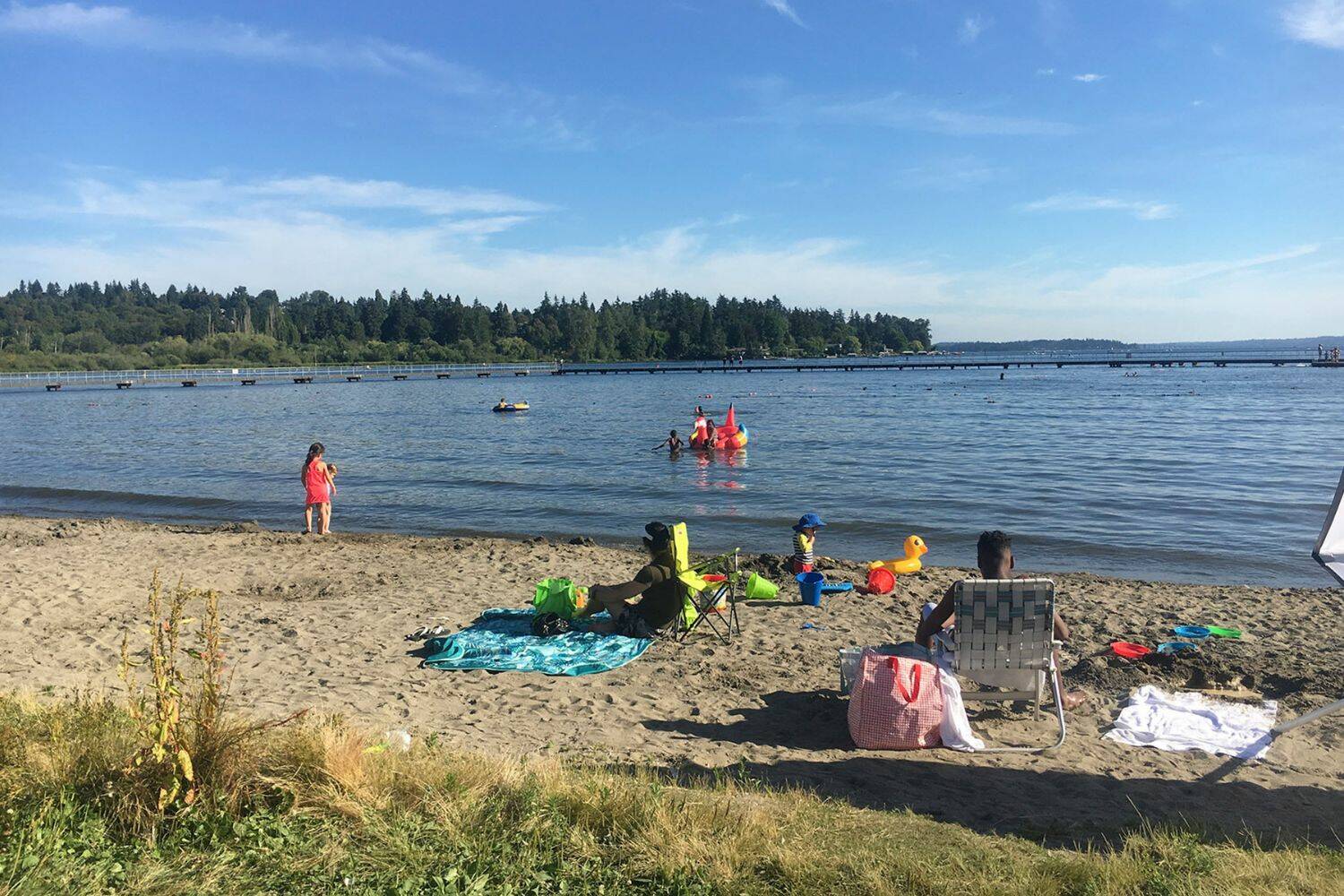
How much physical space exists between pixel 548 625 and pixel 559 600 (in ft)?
0.82

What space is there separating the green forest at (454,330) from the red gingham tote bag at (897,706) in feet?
436

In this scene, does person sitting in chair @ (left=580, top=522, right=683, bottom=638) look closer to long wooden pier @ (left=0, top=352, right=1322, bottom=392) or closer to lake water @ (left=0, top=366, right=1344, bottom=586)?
lake water @ (left=0, top=366, right=1344, bottom=586)

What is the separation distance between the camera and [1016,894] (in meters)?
3.34

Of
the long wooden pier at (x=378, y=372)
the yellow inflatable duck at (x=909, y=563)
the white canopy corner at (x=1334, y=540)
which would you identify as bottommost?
the yellow inflatable duck at (x=909, y=563)

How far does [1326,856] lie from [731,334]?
165m

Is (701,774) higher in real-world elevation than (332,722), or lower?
lower

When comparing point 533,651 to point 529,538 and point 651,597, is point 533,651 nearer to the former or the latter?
point 651,597

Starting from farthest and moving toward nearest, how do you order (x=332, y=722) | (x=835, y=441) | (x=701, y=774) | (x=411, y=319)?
(x=411, y=319) < (x=835, y=441) < (x=701, y=774) < (x=332, y=722)

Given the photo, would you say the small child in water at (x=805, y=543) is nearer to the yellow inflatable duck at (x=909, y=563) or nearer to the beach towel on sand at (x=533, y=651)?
the yellow inflatable duck at (x=909, y=563)

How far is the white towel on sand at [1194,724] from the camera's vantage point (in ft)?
18.9

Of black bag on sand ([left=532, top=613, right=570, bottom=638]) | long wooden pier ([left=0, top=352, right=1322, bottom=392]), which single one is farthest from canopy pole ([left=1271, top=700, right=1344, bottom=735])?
long wooden pier ([left=0, top=352, right=1322, bottom=392])

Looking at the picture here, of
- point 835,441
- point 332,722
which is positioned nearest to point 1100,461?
point 835,441

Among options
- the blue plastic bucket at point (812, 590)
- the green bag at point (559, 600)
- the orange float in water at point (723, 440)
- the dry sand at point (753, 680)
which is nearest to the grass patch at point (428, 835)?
the dry sand at point (753, 680)

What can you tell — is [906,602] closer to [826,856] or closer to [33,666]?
[826,856]
